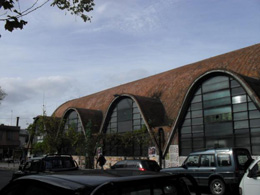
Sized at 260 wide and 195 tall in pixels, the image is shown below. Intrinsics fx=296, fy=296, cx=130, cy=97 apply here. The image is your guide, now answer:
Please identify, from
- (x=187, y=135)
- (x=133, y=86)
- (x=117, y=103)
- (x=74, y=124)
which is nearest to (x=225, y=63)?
(x=187, y=135)

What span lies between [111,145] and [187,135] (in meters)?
8.97

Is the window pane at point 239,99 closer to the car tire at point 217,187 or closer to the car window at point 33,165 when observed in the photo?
the car tire at point 217,187

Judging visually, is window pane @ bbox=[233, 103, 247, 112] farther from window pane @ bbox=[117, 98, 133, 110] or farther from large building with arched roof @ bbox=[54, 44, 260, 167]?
window pane @ bbox=[117, 98, 133, 110]

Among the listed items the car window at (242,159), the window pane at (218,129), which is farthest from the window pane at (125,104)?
the car window at (242,159)

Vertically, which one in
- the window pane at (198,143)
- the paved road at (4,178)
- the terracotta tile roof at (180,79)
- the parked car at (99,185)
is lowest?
the paved road at (4,178)

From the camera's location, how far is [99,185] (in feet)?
8.70

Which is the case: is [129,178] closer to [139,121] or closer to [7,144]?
[139,121]

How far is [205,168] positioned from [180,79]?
56.9ft

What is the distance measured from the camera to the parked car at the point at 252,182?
7677 mm

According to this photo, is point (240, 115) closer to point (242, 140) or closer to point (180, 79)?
point (242, 140)

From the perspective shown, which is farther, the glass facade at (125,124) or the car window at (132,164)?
the glass facade at (125,124)

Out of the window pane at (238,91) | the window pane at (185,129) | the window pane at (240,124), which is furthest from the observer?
the window pane at (185,129)

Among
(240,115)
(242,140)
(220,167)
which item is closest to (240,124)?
(240,115)

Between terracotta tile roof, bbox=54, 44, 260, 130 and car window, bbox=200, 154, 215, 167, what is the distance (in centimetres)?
859
